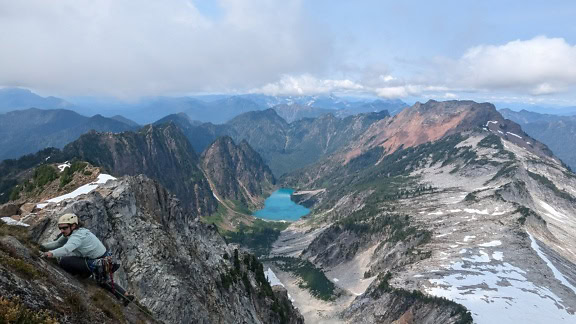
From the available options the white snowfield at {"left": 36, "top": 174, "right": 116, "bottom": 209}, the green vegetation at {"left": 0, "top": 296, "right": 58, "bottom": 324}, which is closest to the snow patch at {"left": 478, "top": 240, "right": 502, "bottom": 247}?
the white snowfield at {"left": 36, "top": 174, "right": 116, "bottom": 209}

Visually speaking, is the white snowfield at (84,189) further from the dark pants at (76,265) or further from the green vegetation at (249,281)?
the dark pants at (76,265)

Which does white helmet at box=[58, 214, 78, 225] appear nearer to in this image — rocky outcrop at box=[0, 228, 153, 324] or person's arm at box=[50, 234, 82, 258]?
person's arm at box=[50, 234, 82, 258]

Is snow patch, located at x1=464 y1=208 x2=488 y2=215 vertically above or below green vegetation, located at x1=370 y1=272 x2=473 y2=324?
above

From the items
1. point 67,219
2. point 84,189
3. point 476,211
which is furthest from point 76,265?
point 476,211

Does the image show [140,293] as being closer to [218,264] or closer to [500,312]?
[218,264]

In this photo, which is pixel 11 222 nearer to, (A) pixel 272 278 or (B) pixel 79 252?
(B) pixel 79 252

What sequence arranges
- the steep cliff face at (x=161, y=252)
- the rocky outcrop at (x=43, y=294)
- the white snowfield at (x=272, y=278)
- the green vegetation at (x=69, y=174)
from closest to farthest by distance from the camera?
1. the rocky outcrop at (x=43, y=294)
2. the steep cliff face at (x=161, y=252)
3. the green vegetation at (x=69, y=174)
4. the white snowfield at (x=272, y=278)

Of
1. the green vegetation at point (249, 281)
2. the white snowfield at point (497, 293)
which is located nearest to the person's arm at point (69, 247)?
the green vegetation at point (249, 281)
